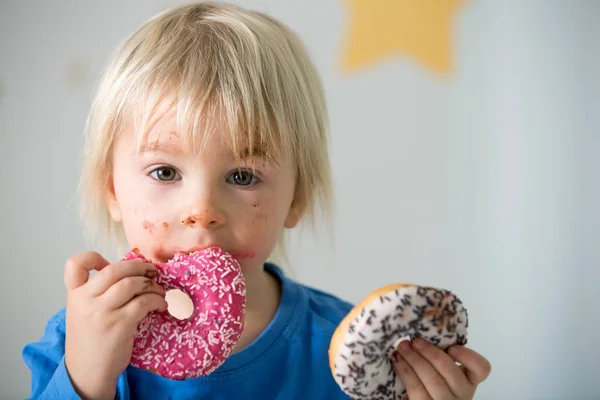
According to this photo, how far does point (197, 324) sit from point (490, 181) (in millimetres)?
1166

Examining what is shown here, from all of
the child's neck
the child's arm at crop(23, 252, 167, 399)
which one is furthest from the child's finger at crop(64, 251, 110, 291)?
the child's neck

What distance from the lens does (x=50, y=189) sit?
158 cm

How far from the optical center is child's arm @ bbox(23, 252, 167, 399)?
0.82m

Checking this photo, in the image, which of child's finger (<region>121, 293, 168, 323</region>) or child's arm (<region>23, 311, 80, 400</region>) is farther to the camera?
child's arm (<region>23, 311, 80, 400</region>)

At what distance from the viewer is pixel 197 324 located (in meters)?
0.87

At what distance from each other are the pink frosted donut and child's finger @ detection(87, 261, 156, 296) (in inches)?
1.5

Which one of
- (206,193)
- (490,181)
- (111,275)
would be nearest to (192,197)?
(206,193)

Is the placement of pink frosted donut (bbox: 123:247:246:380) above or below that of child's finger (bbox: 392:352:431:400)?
above

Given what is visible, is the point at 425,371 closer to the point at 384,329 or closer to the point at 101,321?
the point at 384,329

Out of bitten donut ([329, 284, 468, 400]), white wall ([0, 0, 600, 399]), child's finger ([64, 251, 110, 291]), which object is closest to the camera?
bitten donut ([329, 284, 468, 400])

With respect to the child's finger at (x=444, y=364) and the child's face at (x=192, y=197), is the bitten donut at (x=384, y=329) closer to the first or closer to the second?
the child's finger at (x=444, y=364)

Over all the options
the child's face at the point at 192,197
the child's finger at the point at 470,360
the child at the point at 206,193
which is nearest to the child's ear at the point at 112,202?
the child at the point at 206,193

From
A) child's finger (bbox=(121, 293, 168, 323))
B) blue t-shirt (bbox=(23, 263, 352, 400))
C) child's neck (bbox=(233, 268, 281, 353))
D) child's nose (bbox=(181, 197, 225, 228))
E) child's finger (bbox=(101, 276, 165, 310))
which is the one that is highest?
child's nose (bbox=(181, 197, 225, 228))

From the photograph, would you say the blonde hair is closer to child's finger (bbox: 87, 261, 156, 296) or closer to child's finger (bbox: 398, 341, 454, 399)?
child's finger (bbox: 87, 261, 156, 296)
